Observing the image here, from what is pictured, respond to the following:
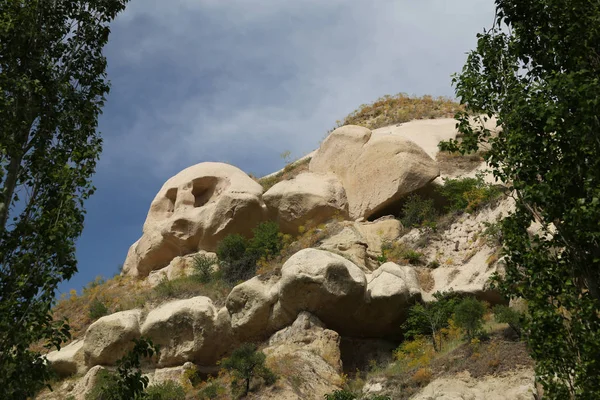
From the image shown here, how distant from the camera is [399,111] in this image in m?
39.4

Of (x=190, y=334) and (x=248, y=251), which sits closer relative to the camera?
(x=190, y=334)

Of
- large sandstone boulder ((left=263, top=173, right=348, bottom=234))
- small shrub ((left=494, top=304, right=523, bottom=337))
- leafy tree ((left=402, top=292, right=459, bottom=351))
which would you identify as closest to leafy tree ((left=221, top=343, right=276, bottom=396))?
leafy tree ((left=402, top=292, right=459, bottom=351))

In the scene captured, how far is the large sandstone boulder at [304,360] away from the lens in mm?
15891

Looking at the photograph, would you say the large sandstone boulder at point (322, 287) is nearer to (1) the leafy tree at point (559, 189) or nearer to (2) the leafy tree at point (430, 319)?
(2) the leafy tree at point (430, 319)

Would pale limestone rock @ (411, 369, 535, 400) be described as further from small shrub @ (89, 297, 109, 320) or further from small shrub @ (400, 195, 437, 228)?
small shrub @ (89, 297, 109, 320)

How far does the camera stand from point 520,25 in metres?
9.77

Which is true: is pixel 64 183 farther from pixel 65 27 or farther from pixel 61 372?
pixel 61 372

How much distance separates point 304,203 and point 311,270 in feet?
24.5

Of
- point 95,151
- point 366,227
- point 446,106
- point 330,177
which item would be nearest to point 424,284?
point 366,227

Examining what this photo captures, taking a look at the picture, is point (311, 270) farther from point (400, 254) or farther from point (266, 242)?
point (266, 242)

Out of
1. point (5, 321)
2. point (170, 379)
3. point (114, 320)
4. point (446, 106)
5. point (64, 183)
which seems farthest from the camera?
point (446, 106)

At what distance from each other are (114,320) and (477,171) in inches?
589

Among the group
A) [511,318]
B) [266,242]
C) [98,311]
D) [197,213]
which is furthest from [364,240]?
[98,311]

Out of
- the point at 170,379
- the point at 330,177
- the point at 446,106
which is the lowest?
the point at 170,379
